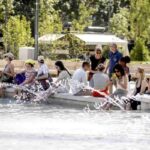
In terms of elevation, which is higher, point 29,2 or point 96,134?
point 29,2

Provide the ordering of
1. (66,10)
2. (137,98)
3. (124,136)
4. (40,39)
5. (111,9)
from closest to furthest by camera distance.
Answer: (124,136) → (137,98) → (40,39) → (66,10) → (111,9)

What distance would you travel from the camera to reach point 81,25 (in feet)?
181

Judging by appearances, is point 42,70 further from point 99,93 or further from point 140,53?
point 140,53

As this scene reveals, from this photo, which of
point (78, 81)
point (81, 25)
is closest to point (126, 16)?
point (81, 25)

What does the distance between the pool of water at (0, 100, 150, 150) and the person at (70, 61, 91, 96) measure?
24.7 inches

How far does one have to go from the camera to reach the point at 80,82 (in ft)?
54.7

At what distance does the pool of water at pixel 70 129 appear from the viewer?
1013 cm

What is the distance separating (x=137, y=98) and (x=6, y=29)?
3074cm

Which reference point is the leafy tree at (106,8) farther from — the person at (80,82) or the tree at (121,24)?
the person at (80,82)

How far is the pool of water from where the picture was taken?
10133 mm

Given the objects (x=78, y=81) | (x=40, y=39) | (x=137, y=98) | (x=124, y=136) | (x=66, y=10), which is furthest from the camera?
(x=66, y=10)

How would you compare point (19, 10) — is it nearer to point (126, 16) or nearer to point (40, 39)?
point (126, 16)

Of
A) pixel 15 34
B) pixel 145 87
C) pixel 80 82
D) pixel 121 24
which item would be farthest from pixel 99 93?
pixel 121 24

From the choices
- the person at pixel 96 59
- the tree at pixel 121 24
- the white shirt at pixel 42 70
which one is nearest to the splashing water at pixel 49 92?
the white shirt at pixel 42 70
